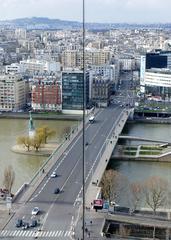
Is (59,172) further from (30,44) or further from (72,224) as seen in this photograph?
(30,44)

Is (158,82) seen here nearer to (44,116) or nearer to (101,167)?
(44,116)

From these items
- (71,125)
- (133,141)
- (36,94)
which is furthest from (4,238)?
(36,94)

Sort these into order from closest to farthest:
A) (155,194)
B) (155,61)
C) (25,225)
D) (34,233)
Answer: (34,233)
(25,225)
(155,194)
(155,61)

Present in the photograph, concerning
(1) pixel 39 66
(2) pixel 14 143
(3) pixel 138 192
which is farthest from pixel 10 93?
(3) pixel 138 192

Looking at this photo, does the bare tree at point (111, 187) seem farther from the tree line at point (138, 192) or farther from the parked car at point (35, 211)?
the parked car at point (35, 211)

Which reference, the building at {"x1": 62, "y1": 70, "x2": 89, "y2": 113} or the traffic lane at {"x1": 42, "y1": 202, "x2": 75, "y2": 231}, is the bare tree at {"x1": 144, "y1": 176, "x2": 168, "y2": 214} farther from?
the building at {"x1": 62, "y1": 70, "x2": 89, "y2": 113}

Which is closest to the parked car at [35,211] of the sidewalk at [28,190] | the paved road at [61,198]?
the paved road at [61,198]

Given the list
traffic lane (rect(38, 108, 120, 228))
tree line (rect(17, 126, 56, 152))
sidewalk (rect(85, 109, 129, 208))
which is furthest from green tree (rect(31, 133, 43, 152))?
traffic lane (rect(38, 108, 120, 228))
